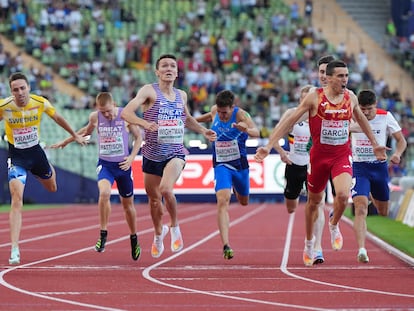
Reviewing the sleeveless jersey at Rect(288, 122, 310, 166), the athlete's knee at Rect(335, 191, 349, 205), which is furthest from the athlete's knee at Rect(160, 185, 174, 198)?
the sleeveless jersey at Rect(288, 122, 310, 166)

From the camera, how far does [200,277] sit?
11.5m

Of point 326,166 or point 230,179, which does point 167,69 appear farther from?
point 326,166

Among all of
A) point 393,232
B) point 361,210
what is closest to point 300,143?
point 361,210

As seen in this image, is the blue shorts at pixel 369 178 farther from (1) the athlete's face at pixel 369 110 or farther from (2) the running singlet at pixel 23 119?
(2) the running singlet at pixel 23 119

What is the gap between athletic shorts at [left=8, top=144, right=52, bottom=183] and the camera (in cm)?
1339

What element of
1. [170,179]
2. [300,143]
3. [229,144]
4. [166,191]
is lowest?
[166,191]

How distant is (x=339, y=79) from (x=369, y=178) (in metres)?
2.25

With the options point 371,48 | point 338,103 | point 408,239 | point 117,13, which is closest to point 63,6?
point 117,13

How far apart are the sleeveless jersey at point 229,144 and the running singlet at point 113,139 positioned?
116 cm

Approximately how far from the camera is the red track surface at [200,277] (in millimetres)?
9125

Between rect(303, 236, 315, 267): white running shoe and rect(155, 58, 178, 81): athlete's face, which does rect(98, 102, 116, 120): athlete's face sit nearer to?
rect(155, 58, 178, 81): athlete's face

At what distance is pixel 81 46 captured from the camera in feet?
133

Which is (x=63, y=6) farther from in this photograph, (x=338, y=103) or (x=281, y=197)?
(x=338, y=103)

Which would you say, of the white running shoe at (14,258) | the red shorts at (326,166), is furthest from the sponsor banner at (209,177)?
the red shorts at (326,166)
